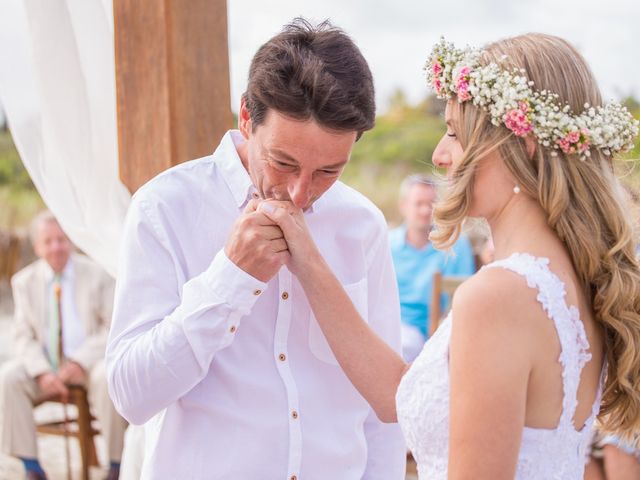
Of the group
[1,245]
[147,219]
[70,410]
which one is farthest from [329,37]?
[1,245]

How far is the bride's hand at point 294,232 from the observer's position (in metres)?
1.86

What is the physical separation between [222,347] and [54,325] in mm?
4205

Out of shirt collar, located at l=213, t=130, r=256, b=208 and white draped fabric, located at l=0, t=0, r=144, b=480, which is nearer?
shirt collar, located at l=213, t=130, r=256, b=208

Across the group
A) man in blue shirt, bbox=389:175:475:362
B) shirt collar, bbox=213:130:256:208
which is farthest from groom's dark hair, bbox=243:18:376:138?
man in blue shirt, bbox=389:175:475:362

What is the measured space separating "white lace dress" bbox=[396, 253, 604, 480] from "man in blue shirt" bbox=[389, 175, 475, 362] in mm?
4033

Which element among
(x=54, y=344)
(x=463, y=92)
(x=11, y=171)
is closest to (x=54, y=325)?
(x=54, y=344)

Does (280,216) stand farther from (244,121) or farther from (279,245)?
(244,121)

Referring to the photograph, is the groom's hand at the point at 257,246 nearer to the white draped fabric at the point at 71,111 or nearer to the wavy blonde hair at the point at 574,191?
the wavy blonde hair at the point at 574,191

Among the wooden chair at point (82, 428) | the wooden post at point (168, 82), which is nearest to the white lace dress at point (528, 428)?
the wooden post at point (168, 82)

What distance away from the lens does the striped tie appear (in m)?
5.66

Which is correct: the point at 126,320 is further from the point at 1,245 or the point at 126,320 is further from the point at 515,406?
the point at 1,245

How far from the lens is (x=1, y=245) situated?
36.7 ft

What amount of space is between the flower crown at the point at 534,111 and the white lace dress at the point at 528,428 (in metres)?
0.25

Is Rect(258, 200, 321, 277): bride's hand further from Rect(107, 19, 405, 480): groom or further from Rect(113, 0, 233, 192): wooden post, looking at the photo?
Rect(113, 0, 233, 192): wooden post
